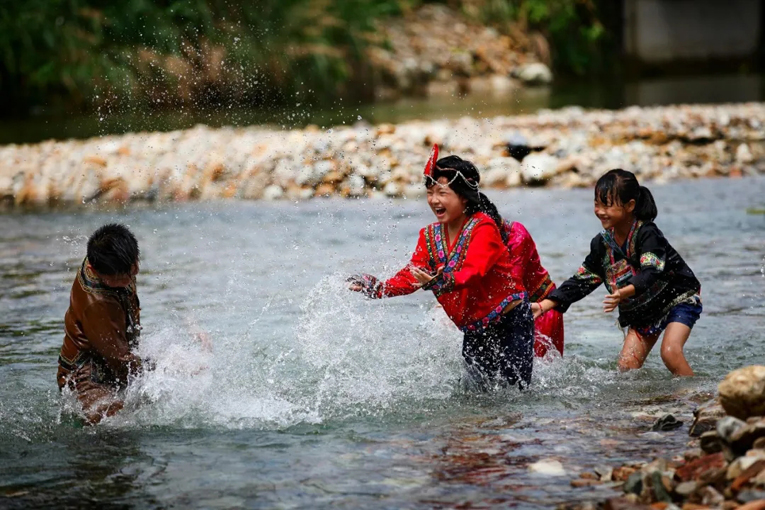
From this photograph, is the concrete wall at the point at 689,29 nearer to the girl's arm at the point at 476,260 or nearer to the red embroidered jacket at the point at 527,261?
the red embroidered jacket at the point at 527,261

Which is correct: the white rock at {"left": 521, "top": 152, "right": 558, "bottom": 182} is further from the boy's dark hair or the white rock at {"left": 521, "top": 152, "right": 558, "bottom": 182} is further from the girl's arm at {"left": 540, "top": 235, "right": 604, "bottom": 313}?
the boy's dark hair

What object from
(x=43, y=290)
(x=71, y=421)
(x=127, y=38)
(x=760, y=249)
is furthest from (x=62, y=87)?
(x=71, y=421)

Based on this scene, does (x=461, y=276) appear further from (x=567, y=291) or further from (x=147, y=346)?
(x=147, y=346)

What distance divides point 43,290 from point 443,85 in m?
20.3

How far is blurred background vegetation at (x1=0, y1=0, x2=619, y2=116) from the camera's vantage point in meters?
21.4

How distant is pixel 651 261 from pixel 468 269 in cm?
97

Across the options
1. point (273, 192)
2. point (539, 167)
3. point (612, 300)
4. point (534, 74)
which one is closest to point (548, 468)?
point (612, 300)

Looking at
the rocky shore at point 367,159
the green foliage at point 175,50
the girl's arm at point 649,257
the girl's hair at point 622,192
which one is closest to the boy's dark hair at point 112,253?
the girl's hair at point 622,192

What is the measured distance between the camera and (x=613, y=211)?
5.16 meters

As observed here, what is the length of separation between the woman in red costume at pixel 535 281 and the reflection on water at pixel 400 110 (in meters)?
12.7

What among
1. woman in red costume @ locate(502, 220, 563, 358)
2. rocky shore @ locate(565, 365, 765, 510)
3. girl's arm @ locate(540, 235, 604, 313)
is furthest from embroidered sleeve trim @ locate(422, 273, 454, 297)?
rocky shore @ locate(565, 365, 765, 510)

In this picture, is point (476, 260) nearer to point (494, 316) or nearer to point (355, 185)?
point (494, 316)

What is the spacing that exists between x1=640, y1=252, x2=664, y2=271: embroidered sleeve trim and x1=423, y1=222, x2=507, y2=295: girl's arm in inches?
28.2

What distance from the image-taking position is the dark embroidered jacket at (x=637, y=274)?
5.20 metres
